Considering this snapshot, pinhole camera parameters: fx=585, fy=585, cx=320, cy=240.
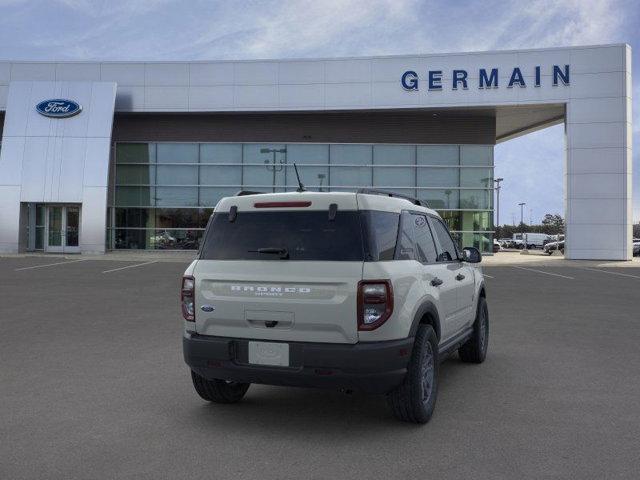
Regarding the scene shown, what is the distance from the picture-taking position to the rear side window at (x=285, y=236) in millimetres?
4277

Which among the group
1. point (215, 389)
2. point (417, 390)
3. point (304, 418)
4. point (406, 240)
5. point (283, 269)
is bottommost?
point (304, 418)

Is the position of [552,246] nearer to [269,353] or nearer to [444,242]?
[444,242]

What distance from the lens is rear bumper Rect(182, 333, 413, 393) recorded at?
160 inches

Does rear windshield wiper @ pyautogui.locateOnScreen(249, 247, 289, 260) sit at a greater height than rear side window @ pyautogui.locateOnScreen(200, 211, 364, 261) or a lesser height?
lesser

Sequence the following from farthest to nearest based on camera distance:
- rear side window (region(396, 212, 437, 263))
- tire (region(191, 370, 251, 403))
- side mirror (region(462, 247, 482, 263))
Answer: side mirror (region(462, 247, 482, 263)) → tire (region(191, 370, 251, 403)) → rear side window (region(396, 212, 437, 263))

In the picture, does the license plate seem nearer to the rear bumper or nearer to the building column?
the rear bumper

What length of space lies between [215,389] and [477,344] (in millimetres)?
3113

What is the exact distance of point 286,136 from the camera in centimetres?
2984

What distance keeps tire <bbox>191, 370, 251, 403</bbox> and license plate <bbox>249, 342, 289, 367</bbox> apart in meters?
0.76

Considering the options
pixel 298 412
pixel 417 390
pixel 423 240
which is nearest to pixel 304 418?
pixel 298 412

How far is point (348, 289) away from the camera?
4098 mm

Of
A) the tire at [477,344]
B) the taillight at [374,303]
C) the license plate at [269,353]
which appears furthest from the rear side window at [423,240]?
the tire at [477,344]

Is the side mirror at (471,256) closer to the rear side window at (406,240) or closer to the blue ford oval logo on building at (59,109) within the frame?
the rear side window at (406,240)

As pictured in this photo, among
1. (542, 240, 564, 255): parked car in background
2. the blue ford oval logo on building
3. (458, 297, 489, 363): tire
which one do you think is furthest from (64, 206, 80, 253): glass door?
(542, 240, 564, 255): parked car in background
